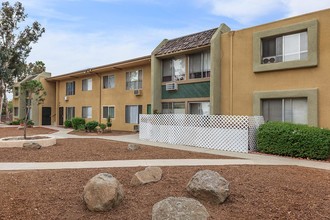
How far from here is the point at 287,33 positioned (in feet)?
46.1

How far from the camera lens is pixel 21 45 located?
128 feet

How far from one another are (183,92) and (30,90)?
9727 mm

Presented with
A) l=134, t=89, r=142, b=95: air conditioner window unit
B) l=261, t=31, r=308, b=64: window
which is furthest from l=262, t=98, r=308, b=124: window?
l=134, t=89, r=142, b=95: air conditioner window unit

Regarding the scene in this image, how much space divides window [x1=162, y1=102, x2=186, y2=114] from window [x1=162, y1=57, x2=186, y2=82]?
69.2 inches

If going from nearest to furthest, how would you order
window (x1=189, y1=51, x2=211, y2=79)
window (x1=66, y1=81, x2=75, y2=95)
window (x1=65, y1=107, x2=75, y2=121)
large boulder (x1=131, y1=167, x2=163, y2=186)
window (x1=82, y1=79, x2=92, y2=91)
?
large boulder (x1=131, y1=167, x2=163, y2=186)
window (x1=189, y1=51, x2=211, y2=79)
window (x1=82, y1=79, x2=92, y2=91)
window (x1=65, y1=107, x2=75, y2=121)
window (x1=66, y1=81, x2=75, y2=95)

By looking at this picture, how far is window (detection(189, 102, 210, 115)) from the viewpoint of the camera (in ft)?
58.3

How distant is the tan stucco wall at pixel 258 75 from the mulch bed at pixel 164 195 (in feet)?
20.5

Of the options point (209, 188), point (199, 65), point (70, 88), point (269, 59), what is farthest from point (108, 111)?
point (209, 188)

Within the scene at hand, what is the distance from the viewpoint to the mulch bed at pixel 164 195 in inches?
206

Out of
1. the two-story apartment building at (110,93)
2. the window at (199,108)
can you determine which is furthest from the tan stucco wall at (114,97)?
the window at (199,108)

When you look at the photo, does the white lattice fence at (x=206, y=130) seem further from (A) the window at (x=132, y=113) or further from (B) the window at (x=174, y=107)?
(A) the window at (x=132, y=113)

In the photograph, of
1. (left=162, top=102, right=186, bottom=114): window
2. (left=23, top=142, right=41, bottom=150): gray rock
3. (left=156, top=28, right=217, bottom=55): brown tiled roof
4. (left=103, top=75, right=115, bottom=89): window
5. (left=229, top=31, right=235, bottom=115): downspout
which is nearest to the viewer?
(left=23, top=142, right=41, bottom=150): gray rock

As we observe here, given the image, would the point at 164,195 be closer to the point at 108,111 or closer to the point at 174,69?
the point at 174,69

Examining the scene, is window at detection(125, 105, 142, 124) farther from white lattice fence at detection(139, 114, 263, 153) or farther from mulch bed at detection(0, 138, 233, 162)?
mulch bed at detection(0, 138, 233, 162)
